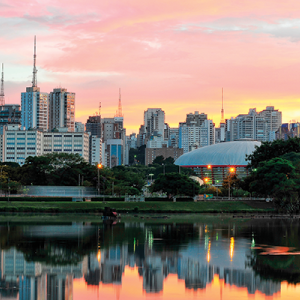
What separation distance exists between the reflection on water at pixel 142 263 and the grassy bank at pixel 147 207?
23.7 meters

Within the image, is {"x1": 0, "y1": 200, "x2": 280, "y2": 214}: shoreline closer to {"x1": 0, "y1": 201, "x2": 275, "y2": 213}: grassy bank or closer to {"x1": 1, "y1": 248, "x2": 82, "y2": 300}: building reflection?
{"x1": 0, "y1": 201, "x2": 275, "y2": 213}: grassy bank

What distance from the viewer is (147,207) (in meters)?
70.0

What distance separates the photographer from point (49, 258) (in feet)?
90.5

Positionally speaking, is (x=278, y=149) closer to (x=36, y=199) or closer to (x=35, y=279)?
(x=36, y=199)

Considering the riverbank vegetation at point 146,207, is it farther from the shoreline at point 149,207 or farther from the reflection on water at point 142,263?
the reflection on water at point 142,263

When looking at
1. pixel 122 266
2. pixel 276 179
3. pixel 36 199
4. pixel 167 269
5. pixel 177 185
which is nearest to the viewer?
pixel 167 269

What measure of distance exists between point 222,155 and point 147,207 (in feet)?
280

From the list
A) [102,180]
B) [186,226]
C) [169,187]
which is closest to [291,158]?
[169,187]

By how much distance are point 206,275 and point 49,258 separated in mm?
8334

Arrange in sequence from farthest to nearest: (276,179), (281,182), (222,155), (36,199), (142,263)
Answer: (222,155) → (36,199) → (276,179) → (281,182) → (142,263)

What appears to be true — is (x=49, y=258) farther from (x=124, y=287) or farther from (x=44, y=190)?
(x=44, y=190)

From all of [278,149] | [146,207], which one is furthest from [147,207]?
[278,149]

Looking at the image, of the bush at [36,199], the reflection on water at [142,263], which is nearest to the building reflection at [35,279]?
the reflection on water at [142,263]

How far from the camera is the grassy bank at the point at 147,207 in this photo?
6612cm
